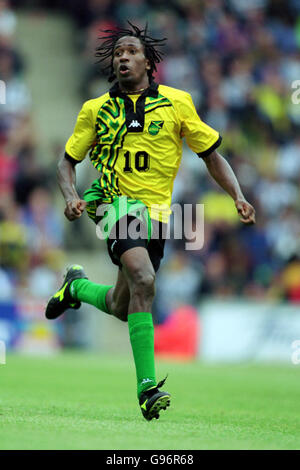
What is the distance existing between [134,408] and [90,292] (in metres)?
1.23

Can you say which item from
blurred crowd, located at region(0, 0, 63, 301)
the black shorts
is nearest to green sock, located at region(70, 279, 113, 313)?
the black shorts

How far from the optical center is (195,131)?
707 cm

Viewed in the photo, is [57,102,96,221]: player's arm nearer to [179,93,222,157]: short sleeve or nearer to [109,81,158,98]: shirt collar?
[109,81,158,98]: shirt collar

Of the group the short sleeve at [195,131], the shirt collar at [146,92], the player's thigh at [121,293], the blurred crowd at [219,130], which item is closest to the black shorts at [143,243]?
the player's thigh at [121,293]

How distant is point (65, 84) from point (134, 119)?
13737 millimetres

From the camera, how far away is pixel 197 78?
1878 cm

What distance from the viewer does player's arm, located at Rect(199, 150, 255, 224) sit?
6781 millimetres

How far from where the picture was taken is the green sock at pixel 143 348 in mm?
6246

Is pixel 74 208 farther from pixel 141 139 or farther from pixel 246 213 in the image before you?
pixel 246 213

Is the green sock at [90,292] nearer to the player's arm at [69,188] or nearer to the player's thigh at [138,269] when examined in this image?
the player's arm at [69,188]

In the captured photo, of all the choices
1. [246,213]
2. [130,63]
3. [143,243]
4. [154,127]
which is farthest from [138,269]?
[130,63]

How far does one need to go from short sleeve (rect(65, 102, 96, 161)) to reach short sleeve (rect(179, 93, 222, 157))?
662 millimetres

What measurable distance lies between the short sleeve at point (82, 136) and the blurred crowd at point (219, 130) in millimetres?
8316

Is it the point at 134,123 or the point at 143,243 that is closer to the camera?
the point at 143,243
